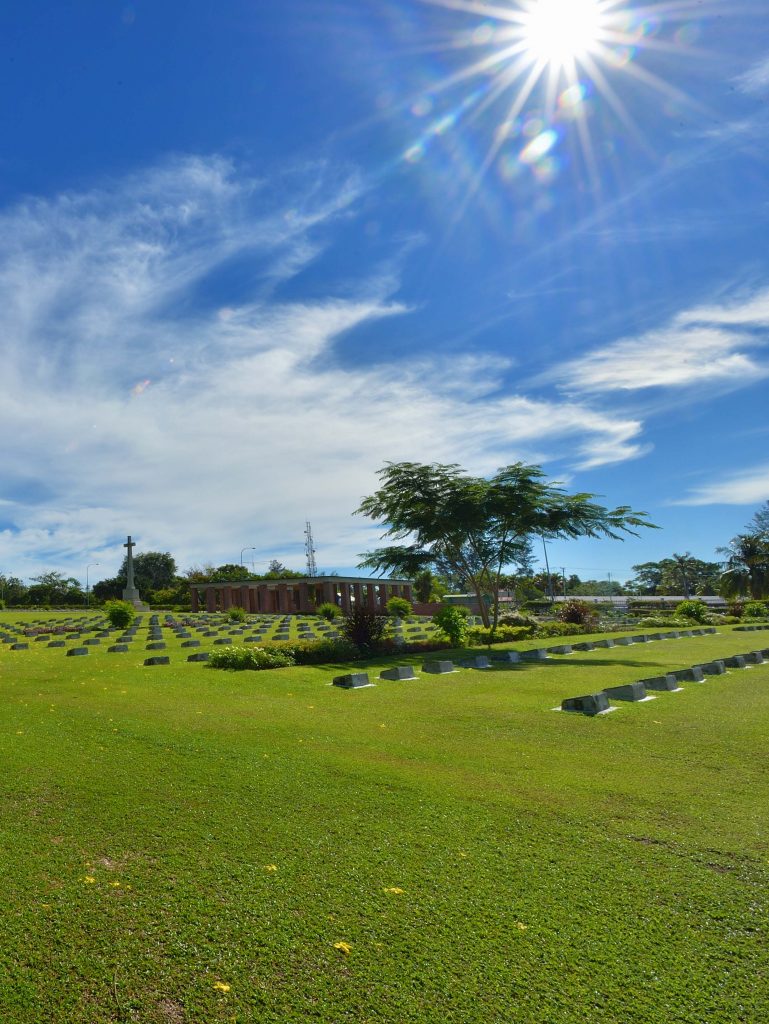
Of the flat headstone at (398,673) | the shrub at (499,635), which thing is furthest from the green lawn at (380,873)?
the shrub at (499,635)

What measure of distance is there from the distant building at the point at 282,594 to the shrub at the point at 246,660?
40.0 m

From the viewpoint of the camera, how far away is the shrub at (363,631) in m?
19.5

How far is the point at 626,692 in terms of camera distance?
1070cm

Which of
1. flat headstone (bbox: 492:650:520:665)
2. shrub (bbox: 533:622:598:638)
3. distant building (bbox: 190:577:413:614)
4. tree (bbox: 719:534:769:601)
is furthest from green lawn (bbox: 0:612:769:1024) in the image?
tree (bbox: 719:534:769:601)

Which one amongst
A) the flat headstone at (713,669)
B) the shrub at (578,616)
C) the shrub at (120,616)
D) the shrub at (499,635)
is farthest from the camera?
the shrub at (578,616)

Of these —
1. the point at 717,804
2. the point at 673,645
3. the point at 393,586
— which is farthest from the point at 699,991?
the point at 393,586

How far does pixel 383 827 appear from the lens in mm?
4965

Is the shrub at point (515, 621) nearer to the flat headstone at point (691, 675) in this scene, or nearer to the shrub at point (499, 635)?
the shrub at point (499, 635)

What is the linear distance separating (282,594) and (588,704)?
2044 inches

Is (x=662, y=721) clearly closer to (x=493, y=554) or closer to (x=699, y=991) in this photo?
(x=699, y=991)

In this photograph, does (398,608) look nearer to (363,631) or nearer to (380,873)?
(363,631)

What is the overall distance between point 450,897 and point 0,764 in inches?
208

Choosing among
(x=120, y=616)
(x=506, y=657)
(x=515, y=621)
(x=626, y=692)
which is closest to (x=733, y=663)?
(x=506, y=657)

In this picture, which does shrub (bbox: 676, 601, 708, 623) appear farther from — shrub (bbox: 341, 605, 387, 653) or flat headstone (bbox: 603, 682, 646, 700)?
flat headstone (bbox: 603, 682, 646, 700)
